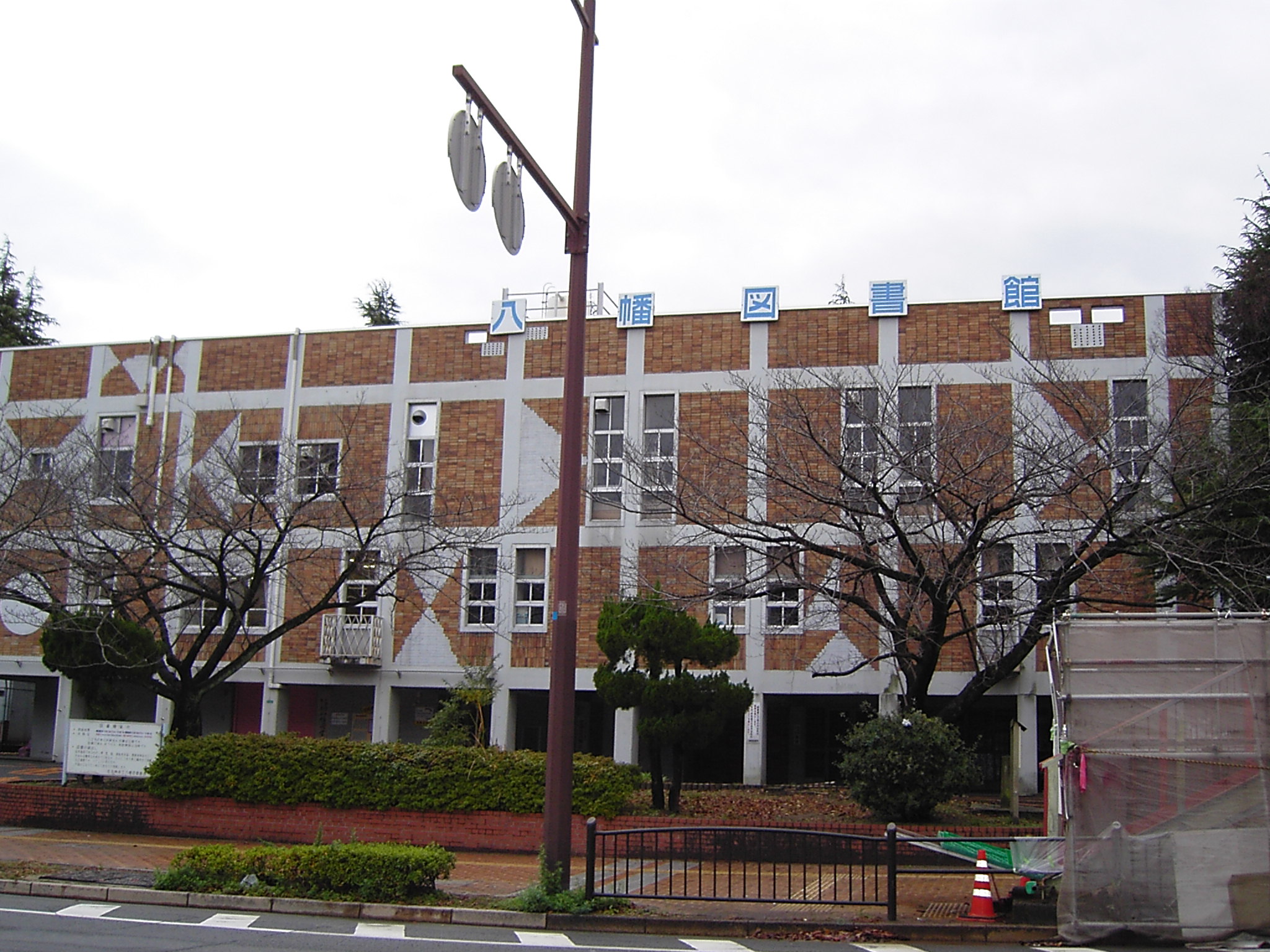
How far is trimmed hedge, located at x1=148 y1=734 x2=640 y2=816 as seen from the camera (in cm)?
1727

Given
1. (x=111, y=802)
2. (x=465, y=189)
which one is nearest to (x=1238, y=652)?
(x=465, y=189)

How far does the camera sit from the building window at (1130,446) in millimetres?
16531

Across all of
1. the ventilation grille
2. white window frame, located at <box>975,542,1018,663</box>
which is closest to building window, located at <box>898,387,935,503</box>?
white window frame, located at <box>975,542,1018,663</box>

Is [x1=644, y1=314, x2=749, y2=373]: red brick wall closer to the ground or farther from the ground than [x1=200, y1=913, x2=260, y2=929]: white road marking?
farther from the ground

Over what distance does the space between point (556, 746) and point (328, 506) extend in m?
16.4

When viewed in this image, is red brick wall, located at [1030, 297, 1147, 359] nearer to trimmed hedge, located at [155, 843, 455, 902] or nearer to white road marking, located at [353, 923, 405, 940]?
trimmed hedge, located at [155, 843, 455, 902]

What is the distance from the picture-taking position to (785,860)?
48.8ft

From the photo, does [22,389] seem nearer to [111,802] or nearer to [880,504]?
[111,802]

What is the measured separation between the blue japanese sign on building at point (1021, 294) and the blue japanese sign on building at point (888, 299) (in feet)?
6.75

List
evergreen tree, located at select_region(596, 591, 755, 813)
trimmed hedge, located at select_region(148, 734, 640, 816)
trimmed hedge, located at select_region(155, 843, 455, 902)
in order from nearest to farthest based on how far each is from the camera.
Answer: trimmed hedge, located at select_region(155, 843, 455, 902)
trimmed hedge, located at select_region(148, 734, 640, 816)
evergreen tree, located at select_region(596, 591, 755, 813)

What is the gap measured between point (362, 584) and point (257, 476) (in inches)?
246

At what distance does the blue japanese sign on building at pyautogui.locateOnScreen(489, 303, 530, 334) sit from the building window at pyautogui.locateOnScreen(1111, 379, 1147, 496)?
13.1 m

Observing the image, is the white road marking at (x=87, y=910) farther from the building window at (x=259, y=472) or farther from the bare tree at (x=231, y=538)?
the building window at (x=259, y=472)

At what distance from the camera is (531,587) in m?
27.4
